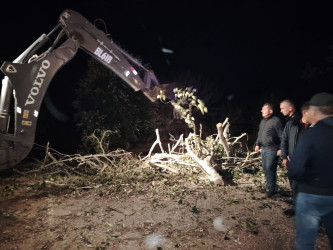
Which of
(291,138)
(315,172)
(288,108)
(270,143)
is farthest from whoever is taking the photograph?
(270,143)

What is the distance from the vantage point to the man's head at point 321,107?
2176 millimetres

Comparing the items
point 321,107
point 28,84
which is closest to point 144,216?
point 28,84

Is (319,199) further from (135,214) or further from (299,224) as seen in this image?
(135,214)

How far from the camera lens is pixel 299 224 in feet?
7.39

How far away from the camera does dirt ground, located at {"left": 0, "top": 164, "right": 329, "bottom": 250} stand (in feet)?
10.2

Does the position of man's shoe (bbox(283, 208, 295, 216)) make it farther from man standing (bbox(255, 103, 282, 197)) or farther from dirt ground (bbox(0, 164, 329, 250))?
man standing (bbox(255, 103, 282, 197))

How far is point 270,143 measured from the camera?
434cm

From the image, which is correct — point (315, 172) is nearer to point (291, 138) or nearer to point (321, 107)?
point (321, 107)

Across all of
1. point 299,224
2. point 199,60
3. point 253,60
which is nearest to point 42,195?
point 299,224

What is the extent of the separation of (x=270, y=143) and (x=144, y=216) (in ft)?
8.13

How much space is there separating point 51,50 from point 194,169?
151 inches

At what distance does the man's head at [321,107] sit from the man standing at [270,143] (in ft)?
6.94

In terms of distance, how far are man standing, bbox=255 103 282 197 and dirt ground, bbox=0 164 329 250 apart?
1.14 feet

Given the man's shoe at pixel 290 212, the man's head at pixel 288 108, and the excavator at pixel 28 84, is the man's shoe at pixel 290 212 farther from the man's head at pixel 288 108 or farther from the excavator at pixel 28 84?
the excavator at pixel 28 84
